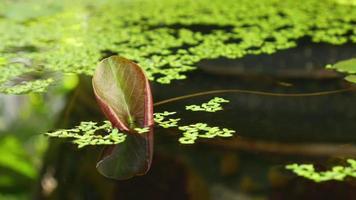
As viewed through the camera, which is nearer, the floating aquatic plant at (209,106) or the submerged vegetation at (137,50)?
the submerged vegetation at (137,50)

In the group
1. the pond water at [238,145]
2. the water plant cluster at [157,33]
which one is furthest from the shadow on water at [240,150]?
the water plant cluster at [157,33]

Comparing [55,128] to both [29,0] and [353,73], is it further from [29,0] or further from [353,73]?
[29,0]

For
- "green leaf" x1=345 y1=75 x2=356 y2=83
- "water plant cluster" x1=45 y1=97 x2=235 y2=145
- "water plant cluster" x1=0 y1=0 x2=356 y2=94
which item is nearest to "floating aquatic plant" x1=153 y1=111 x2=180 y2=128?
"water plant cluster" x1=45 y1=97 x2=235 y2=145

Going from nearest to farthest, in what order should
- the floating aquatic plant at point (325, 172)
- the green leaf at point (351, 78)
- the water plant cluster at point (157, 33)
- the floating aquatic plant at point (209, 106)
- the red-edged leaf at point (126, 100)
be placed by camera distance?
the floating aquatic plant at point (325, 172) → the red-edged leaf at point (126, 100) → the floating aquatic plant at point (209, 106) → the green leaf at point (351, 78) → the water plant cluster at point (157, 33)

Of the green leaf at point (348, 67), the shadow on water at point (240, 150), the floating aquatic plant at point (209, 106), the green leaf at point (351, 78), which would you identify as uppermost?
the green leaf at point (348, 67)

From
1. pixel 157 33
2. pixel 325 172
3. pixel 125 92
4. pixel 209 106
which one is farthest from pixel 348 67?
pixel 157 33

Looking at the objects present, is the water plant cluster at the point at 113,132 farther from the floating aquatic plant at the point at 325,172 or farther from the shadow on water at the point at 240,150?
the floating aquatic plant at the point at 325,172
